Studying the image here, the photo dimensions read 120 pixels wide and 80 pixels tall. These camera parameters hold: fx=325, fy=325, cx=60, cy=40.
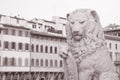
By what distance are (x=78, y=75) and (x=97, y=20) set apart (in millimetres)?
1023

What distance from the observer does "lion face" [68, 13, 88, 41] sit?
5.56m

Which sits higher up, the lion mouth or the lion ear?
the lion ear

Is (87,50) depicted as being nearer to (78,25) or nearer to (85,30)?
(85,30)

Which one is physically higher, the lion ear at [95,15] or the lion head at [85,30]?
the lion ear at [95,15]

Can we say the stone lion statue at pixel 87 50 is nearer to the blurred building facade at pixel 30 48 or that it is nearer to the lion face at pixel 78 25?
the lion face at pixel 78 25

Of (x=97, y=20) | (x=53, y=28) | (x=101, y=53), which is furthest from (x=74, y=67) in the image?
(x=53, y=28)

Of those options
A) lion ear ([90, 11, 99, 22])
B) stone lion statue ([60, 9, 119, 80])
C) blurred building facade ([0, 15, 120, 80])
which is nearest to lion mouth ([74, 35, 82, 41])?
stone lion statue ([60, 9, 119, 80])

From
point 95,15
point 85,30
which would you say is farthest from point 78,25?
point 95,15

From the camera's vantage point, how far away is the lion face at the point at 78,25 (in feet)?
18.2

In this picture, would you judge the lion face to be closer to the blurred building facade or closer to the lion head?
the lion head

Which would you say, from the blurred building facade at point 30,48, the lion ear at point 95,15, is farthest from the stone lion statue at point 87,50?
the blurred building facade at point 30,48

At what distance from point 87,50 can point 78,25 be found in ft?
1.50

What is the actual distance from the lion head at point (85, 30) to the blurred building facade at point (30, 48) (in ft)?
102

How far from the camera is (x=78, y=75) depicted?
222 inches
